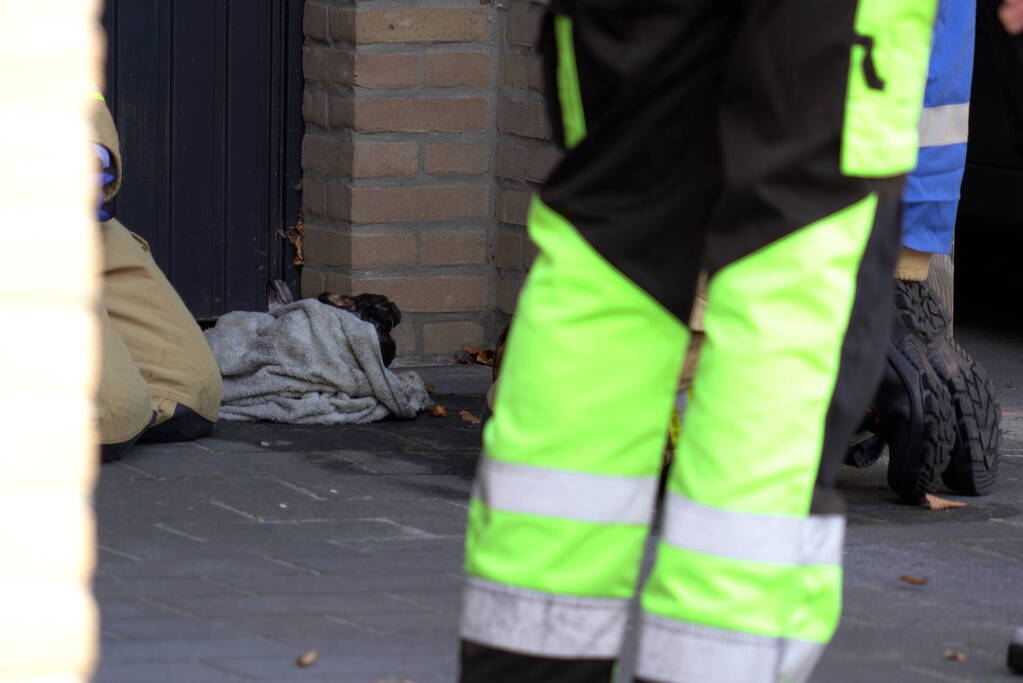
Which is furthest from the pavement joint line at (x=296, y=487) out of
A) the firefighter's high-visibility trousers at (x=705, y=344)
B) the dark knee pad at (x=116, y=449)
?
the firefighter's high-visibility trousers at (x=705, y=344)

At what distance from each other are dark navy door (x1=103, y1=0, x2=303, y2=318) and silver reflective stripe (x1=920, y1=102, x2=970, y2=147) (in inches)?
94.5

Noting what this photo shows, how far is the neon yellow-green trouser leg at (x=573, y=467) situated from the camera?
85.9 inches

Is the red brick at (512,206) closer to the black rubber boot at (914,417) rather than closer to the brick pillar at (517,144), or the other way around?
the brick pillar at (517,144)

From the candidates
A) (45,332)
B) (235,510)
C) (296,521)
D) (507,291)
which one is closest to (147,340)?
(235,510)

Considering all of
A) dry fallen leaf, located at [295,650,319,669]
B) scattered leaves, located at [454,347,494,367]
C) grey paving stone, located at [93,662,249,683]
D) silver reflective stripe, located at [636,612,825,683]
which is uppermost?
silver reflective stripe, located at [636,612,825,683]

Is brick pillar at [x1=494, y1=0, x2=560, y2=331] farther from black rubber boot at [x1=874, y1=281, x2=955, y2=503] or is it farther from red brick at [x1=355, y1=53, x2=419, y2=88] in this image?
black rubber boot at [x1=874, y1=281, x2=955, y2=503]

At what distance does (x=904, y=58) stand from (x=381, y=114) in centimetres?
378

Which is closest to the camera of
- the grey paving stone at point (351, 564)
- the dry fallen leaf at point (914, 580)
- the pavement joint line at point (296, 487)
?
the grey paving stone at point (351, 564)

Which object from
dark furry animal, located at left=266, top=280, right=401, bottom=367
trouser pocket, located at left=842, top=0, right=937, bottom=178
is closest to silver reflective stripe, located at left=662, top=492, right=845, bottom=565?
trouser pocket, located at left=842, top=0, right=937, bottom=178

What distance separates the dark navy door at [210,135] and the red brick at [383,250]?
31cm

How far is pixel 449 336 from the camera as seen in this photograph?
6.12 metres

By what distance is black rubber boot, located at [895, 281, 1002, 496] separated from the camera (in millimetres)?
4430

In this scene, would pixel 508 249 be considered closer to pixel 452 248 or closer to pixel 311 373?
pixel 452 248

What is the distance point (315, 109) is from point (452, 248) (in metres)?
0.60
